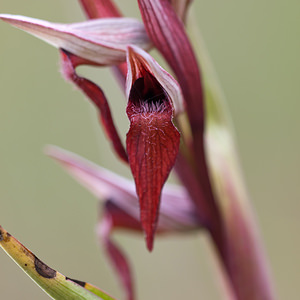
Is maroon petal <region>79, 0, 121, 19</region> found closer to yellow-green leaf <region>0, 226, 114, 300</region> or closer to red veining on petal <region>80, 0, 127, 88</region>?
red veining on petal <region>80, 0, 127, 88</region>

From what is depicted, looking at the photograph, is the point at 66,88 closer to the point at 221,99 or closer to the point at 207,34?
the point at 207,34

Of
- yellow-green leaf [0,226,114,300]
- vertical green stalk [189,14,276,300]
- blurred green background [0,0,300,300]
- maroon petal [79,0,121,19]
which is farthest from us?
blurred green background [0,0,300,300]

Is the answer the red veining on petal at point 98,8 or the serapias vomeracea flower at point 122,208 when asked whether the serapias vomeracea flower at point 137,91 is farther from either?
the serapias vomeracea flower at point 122,208

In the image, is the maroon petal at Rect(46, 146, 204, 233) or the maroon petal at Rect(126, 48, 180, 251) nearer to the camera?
the maroon petal at Rect(126, 48, 180, 251)

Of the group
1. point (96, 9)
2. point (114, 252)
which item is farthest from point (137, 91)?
point (114, 252)

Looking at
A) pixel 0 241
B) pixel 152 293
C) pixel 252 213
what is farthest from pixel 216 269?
pixel 152 293

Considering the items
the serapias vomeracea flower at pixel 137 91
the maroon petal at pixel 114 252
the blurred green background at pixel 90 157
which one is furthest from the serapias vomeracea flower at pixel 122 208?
the blurred green background at pixel 90 157

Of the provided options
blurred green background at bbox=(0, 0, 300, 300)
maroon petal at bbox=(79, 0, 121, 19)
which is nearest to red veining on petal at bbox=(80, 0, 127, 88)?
maroon petal at bbox=(79, 0, 121, 19)
